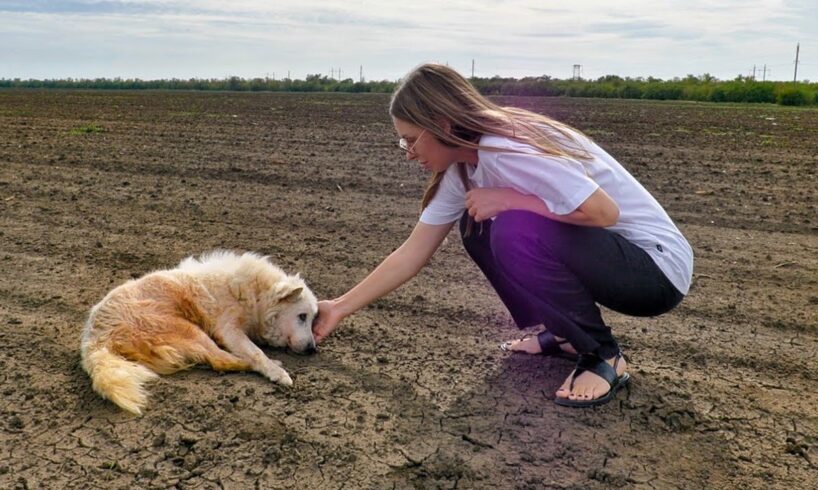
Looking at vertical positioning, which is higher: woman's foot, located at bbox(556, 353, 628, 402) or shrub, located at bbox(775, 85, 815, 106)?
shrub, located at bbox(775, 85, 815, 106)

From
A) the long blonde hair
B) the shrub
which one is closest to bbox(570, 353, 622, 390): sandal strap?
the long blonde hair

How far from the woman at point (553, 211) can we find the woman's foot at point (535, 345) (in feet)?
1.52

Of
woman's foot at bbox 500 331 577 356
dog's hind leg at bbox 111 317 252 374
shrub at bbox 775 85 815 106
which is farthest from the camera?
shrub at bbox 775 85 815 106

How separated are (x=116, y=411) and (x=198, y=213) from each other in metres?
4.57

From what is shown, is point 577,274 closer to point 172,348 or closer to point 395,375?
point 395,375

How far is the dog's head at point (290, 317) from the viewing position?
4.44 m

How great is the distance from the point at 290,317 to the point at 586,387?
6.06 feet

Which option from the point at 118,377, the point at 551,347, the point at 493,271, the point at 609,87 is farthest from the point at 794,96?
the point at 118,377

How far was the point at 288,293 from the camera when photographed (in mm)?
4418

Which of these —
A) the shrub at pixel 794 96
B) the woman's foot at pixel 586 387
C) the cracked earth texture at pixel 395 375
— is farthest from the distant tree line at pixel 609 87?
the woman's foot at pixel 586 387

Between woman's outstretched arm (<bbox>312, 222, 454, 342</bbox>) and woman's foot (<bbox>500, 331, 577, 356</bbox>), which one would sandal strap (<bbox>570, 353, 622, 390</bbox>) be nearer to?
woman's foot (<bbox>500, 331, 577, 356</bbox>)

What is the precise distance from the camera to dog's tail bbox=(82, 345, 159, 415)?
3637 mm

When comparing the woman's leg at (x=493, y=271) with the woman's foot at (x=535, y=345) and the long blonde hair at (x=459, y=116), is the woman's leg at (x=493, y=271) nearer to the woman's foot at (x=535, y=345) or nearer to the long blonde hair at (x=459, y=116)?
the woman's foot at (x=535, y=345)

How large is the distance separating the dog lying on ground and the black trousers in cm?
143
